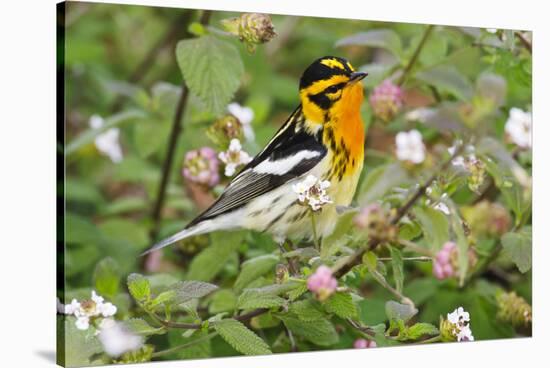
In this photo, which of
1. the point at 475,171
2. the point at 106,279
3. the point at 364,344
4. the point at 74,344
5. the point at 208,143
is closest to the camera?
the point at 74,344

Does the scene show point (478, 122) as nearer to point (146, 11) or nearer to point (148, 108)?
point (148, 108)

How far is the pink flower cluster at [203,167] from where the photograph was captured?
8.68 feet

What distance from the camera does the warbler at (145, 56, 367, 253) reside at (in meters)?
2.43

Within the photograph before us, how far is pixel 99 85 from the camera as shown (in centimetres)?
340

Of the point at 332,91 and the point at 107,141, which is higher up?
the point at 107,141

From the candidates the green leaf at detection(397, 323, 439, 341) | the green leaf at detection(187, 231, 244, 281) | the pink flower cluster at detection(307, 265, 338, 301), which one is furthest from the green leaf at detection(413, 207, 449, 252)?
the green leaf at detection(187, 231, 244, 281)

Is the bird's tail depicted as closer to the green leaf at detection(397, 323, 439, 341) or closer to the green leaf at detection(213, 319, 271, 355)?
the green leaf at detection(213, 319, 271, 355)

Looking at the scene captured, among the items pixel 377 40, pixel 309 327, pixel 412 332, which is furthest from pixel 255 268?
pixel 377 40

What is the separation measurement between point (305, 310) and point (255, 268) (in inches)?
9.3

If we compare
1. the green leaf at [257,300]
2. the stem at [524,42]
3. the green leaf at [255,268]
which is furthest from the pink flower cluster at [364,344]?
the stem at [524,42]

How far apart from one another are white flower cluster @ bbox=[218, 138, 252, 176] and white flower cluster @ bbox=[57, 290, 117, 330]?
0.48 m

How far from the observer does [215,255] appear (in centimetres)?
263

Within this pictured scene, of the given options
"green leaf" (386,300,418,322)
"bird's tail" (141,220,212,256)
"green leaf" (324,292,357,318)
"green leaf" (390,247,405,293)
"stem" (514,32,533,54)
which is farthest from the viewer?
"stem" (514,32,533,54)

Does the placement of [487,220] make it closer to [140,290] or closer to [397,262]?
[397,262]
